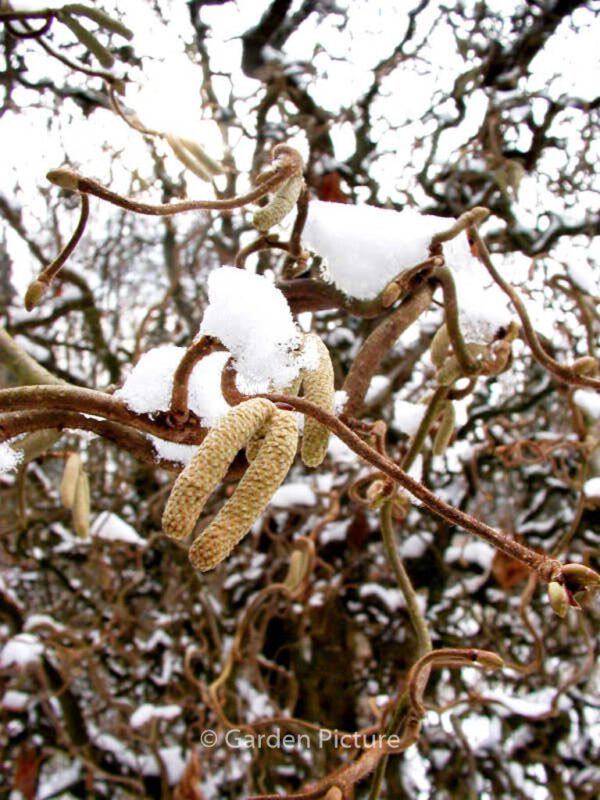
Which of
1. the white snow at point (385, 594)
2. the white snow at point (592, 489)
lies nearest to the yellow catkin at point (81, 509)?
the white snow at point (592, 489)

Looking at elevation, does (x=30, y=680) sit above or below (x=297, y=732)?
below

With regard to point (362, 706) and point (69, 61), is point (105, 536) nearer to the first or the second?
point (362, 706)

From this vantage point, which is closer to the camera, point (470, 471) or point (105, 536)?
point (105, 536)

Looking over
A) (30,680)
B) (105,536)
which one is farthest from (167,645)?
(105,536)

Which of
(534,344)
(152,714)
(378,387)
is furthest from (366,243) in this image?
(152,714)

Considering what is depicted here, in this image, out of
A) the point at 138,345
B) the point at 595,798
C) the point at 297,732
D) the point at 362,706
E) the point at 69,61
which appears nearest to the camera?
the point at 69,61

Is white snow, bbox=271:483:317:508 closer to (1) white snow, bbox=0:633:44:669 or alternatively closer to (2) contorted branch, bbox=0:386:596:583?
(1) white snow, bbox=0:633:44:669

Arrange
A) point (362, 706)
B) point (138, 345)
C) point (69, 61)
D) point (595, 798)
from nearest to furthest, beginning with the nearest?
point (69, 61)
point (138, 345)
point (595, 798)
point (362, 706)

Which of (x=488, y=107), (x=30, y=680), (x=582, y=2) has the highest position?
(x=582, y=2)
